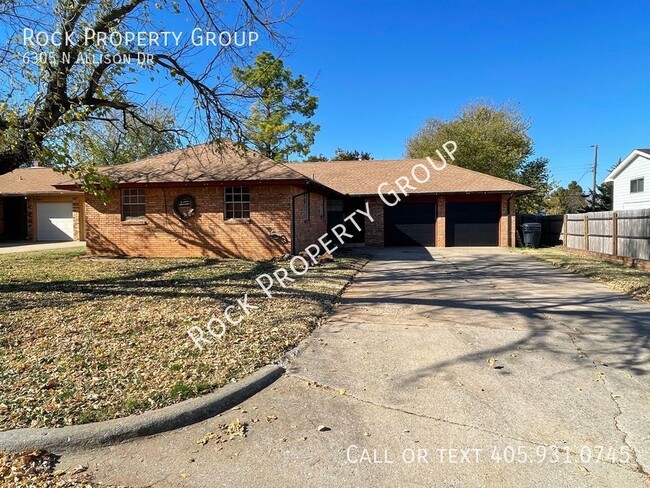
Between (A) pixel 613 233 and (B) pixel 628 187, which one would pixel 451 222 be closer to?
(A) pixel 613 233

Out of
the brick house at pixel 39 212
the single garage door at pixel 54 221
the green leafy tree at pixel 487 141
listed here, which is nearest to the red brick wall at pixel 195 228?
the brick house at pixel 39 212

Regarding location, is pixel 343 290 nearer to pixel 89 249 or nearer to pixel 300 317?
pixel 300 317

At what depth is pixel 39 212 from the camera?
24.2 m

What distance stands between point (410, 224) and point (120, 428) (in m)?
19.6

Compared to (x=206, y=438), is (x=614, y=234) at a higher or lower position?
higher

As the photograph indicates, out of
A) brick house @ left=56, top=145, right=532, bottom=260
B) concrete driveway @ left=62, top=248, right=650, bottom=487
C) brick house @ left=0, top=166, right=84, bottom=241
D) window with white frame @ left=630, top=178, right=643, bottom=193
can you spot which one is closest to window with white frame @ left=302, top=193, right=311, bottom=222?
brick house @ left=56, top=145, right=532, bottom=260

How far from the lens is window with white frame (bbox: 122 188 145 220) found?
1488cm

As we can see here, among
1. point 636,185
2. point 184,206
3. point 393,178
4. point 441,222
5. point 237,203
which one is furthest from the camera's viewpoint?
point 636,185

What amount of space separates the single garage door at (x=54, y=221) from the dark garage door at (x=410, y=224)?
54.4 feet

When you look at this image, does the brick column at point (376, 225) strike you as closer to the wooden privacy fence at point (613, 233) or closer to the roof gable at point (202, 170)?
the roof gable at point (202, 170)

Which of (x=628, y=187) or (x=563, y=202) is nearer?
(x=628, y=187)

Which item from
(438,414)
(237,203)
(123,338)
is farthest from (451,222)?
(438,414)

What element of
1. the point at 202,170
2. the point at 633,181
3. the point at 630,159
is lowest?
the point at 202,170

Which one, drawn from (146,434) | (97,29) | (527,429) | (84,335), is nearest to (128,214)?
(97,29)
